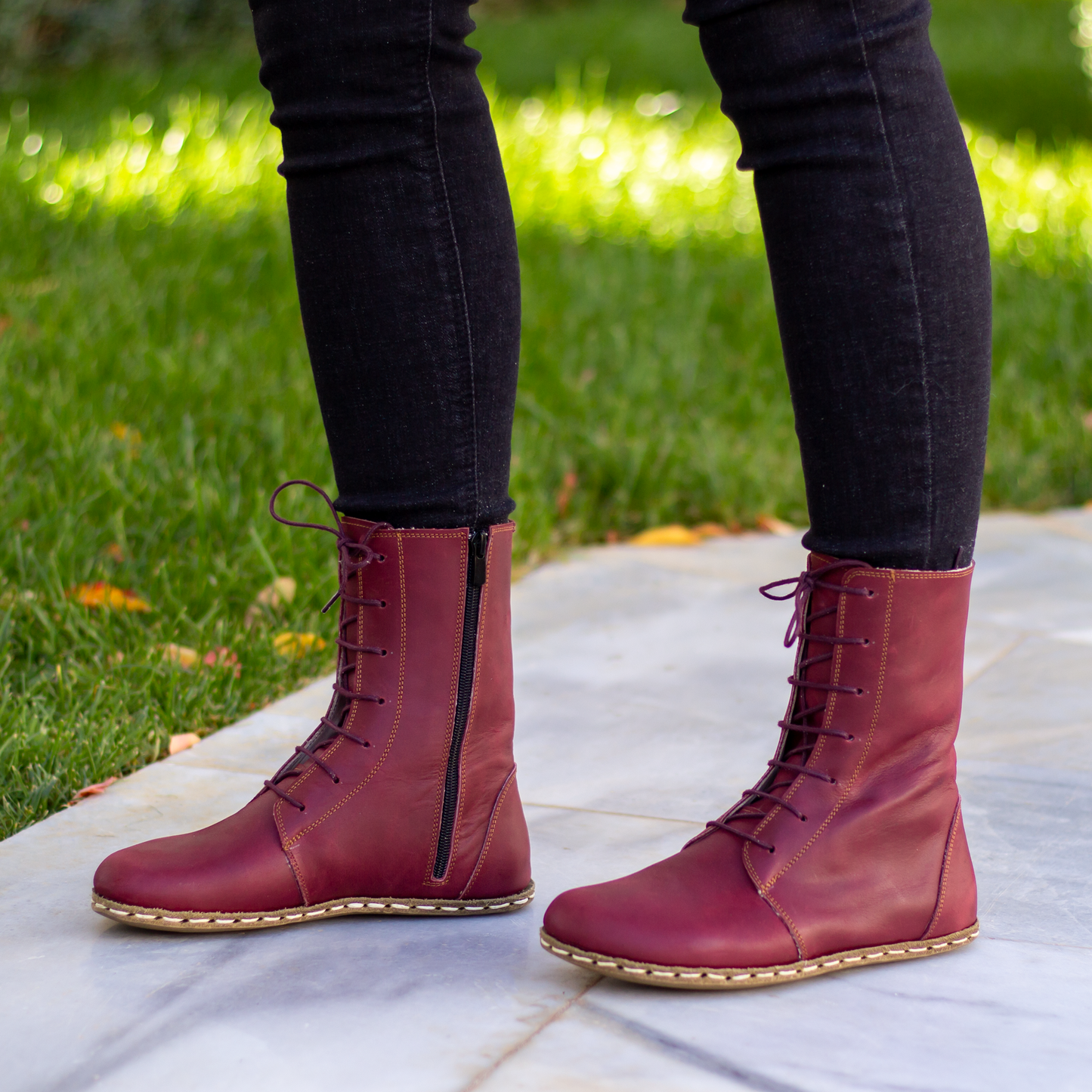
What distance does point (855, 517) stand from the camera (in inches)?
46.9

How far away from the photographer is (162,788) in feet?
5.37

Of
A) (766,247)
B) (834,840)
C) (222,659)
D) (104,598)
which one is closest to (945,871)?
(834,840)

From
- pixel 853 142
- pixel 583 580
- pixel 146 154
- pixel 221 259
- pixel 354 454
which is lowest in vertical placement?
pixel 583 580

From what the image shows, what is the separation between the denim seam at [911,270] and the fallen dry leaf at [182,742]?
1027mm

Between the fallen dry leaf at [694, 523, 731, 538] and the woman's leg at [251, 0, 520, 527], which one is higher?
the woman's leg at [251, 0, 520, 527]

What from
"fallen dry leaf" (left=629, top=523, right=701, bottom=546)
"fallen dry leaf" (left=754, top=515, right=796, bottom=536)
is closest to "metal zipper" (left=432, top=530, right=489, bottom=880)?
"fallen dry leaf" (left=629, top=523, right=701, bottom=546)

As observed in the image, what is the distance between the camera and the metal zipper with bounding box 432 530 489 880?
1.29 m

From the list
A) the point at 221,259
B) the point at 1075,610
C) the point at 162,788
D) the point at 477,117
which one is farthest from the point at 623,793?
the point at 221,259

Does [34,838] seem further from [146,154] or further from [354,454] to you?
[146,154]

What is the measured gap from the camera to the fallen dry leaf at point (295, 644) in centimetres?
207

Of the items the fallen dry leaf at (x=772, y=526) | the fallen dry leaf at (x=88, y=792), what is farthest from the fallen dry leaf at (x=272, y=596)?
the fallen dry leaf at (x=772, y=526)

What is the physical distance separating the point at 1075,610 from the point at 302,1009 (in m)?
1.64

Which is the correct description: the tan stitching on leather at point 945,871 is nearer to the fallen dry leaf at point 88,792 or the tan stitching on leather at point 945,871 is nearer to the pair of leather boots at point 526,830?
the pair of leather boots at point 526,830

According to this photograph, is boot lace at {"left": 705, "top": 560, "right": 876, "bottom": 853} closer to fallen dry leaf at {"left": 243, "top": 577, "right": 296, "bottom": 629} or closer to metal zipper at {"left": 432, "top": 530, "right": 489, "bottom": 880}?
metal zipper at {"left": 432, "top": 530, "right": 489, "bottom": 880}
